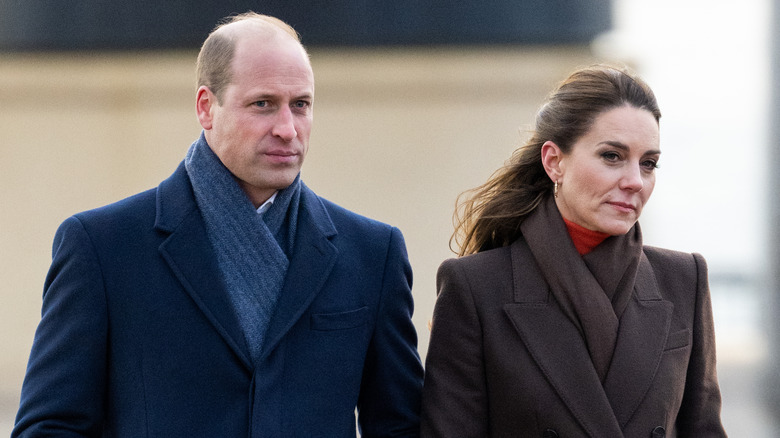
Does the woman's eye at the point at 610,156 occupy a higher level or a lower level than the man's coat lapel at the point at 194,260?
higher

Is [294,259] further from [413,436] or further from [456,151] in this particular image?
[456,151]

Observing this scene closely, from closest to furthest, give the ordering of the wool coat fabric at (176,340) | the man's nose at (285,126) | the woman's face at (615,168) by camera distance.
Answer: the wool coat fabric at (176,340) < the man's nose at (285,126) < the woman's face at (615,168)

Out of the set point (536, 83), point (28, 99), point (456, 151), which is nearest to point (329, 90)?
point (456, 151)

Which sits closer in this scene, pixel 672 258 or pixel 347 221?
pixel 347 221

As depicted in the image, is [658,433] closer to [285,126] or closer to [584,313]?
[584,313]

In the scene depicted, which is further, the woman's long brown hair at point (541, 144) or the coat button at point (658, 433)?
the woman's long brown hair at point (541, 144)

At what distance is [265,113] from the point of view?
2680 mm

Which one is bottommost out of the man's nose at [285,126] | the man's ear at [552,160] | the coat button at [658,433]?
the coat button at [658,433]

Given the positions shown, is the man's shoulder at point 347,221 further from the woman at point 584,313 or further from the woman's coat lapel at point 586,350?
the woman's coat lapel at point 586,350

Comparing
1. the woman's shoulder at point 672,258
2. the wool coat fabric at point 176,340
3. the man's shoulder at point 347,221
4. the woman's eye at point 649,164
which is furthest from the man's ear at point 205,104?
the woman's shoulder at point 672,258

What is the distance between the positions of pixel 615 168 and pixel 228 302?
3.83ft

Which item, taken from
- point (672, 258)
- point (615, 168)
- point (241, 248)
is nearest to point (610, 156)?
point (615, 168)

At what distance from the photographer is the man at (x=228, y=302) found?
101 inches

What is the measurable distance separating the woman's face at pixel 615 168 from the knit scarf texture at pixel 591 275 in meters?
0.10
